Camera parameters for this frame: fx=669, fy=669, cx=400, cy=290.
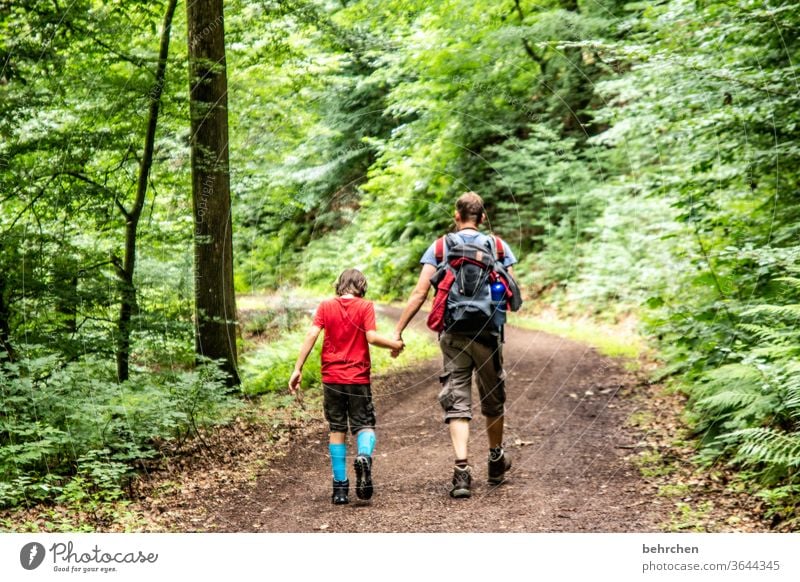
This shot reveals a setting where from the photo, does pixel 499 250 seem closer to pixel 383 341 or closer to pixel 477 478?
pixel 383 341

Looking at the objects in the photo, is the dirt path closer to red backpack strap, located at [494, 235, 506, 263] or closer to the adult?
the adult

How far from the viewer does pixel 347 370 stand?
15.0 ft

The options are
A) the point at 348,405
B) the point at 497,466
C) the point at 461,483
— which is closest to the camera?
the point at 461,483

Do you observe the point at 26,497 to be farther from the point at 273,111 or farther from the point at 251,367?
the point at 273,111

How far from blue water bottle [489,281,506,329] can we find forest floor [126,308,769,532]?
1215mm

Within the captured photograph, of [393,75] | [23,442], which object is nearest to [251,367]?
[23,442]

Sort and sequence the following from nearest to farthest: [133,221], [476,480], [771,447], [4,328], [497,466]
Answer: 1. [771,447]
2. [497,466]
3. [476,480]
4. [4,328]
5. [133,221]

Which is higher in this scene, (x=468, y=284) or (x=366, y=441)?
(x=468, y=284)

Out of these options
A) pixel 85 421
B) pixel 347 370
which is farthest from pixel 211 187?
pixel 347 370

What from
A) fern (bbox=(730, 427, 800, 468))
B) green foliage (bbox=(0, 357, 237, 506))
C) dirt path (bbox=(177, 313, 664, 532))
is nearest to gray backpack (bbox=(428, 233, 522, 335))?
dirt path (bbox=(177, 313, 664, 532))

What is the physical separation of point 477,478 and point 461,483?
1.58ft

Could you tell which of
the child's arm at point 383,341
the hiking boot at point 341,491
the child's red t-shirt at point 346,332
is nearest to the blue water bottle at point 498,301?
the child's arm at point 383,341

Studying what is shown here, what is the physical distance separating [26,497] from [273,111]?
4.57m

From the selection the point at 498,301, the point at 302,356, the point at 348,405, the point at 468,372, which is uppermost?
the point at 498,301
